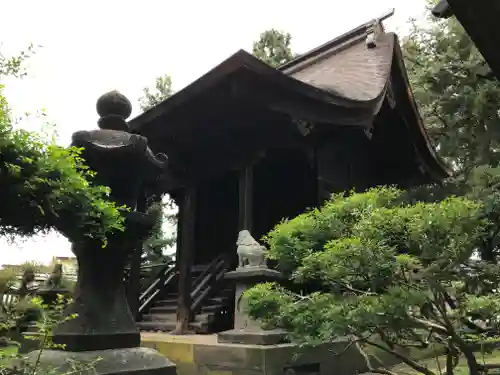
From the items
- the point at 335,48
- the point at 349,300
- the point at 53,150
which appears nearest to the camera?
the point at 53,150

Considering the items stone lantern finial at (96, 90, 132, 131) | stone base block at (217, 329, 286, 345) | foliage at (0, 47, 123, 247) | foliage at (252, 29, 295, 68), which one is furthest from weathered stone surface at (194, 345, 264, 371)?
foliage at (252, 29, 295, 68)

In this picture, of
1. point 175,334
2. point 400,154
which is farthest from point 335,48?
point 175,334

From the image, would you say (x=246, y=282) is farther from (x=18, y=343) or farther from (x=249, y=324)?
(x=18, y=343)

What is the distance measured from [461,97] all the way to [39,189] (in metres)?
8.48

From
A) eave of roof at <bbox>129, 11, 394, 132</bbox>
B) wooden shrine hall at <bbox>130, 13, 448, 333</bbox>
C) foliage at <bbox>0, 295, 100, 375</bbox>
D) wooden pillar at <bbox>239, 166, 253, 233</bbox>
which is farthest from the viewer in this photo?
wooden pillar at <bbox>239, 166, 253, 233</bbox>

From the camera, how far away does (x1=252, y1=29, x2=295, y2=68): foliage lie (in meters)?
17.3

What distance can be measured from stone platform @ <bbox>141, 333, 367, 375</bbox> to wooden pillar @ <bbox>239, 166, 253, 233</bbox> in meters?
2.04

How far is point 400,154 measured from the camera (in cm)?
1011

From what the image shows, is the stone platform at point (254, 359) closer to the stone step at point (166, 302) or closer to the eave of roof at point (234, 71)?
the stone step at point (166, 302)

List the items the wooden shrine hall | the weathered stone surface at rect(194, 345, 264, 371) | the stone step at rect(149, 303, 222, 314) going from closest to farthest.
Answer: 1. the weathered stone surface at rect(194, 345, 264, 371)
2. the wooden shrine hall
3. the stone step at rect(149, 303, 222, 314)

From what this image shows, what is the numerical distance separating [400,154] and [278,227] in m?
6.62

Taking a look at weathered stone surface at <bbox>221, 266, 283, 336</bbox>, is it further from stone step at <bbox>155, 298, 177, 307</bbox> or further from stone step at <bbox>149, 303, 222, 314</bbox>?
stone step at <bbox>155, 298, 177, 307</bbox>

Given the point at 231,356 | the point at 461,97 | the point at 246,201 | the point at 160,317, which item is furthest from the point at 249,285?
the point at 461,97

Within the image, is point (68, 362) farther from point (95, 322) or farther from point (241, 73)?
point (241, 73)
